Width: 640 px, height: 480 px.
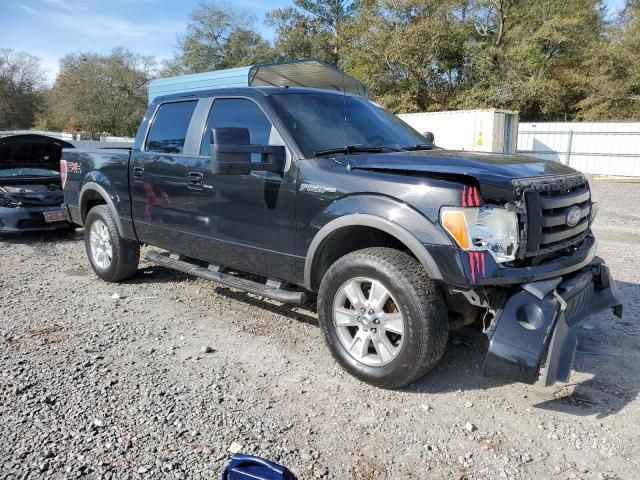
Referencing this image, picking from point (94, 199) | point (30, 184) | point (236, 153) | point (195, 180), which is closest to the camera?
point (236, 153)

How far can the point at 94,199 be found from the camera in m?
5.86

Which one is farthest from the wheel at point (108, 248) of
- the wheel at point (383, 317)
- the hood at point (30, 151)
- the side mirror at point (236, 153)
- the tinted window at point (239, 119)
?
the hood at point (30, 151)

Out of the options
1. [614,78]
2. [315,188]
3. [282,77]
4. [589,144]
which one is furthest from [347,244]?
[614,78]

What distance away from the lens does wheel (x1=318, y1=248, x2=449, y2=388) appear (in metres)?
3.01

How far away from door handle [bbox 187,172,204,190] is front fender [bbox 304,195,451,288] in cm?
124

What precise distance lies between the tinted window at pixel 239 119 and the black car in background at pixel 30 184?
14.1ft

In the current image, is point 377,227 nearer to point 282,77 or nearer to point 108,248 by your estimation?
point 108,248

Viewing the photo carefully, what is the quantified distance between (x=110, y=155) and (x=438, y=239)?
383cm

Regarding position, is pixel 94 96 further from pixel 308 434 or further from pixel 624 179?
pixel 308 434

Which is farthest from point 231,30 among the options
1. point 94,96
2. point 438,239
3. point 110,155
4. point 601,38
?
point 438,239

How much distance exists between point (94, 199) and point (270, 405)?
3.85 meters

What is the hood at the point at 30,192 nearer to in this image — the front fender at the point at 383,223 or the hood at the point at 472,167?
the front fender at the point at 383,223

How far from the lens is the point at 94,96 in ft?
144

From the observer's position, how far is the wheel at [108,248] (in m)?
5.38
